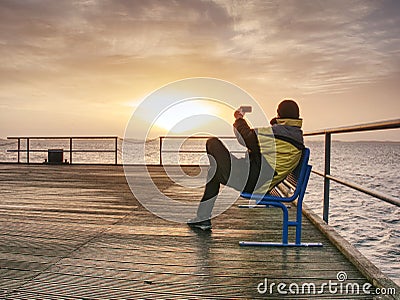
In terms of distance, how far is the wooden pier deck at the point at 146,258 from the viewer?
2402 millimetres

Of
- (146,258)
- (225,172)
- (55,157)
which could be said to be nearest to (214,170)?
(225,172)

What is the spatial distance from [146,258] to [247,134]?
1.14 metres

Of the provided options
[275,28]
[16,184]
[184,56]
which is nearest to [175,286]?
[16,184]

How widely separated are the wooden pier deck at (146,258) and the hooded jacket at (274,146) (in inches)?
21.7

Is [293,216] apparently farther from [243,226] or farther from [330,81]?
[330,81]

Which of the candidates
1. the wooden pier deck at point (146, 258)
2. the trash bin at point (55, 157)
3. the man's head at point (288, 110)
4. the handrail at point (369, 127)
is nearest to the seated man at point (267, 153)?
the man's head at point (288, 110)

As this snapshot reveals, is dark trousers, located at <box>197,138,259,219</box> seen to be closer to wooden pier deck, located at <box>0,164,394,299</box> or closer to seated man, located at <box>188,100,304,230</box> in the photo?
seated man, located at <box>188,100,304,230</box>

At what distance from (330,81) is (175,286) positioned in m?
19.4

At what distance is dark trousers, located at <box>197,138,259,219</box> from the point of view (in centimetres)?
344

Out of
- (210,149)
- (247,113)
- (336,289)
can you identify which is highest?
(247,113)

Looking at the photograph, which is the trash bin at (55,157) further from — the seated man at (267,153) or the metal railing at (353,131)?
the seated man at (267,153)

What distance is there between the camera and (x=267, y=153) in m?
3.31

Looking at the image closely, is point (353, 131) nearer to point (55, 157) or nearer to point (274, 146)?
point (274, 146)

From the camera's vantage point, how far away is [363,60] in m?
17.1
